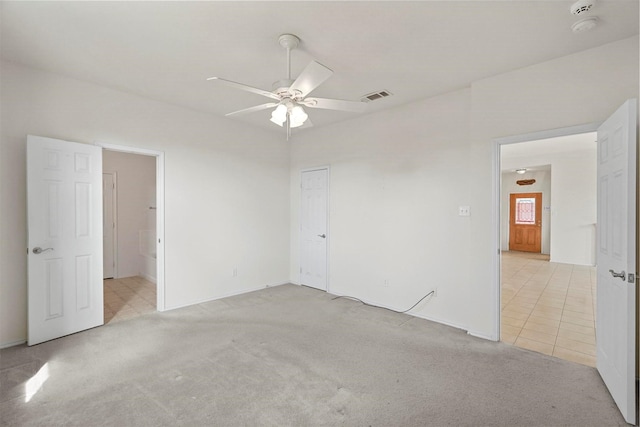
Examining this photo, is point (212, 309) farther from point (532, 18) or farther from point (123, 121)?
point (532, 18)

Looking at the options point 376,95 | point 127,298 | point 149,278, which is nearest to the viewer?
point 376,95

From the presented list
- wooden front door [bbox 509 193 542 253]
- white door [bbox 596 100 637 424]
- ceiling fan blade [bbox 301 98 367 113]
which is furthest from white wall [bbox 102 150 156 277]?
wooden front door [bbox 509 193 542 253]

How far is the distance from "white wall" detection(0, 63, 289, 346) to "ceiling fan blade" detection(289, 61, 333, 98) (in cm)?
254

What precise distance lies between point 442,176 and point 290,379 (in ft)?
9.27

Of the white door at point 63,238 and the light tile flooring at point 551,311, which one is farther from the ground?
the white door at point 63,238

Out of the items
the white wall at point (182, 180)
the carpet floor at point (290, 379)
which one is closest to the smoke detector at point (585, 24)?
the carpet floor at point (290, 379)

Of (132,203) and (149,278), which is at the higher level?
(132,203)

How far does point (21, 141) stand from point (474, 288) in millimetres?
4943

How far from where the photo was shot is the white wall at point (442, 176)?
2.68 m

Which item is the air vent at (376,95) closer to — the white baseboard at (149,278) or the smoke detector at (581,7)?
the smoke detector at (581,7)

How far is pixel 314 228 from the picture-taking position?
17.0 feet

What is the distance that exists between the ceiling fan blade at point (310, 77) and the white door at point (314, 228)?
2.73m

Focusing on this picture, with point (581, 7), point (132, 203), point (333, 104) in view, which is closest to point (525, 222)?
point (581, 7)

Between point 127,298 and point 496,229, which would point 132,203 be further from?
point 496,229
